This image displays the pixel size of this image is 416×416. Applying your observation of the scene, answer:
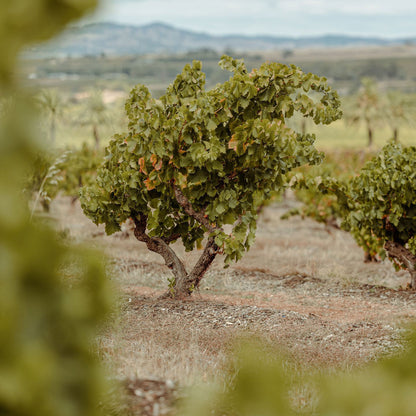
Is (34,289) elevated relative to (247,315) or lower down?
elevated

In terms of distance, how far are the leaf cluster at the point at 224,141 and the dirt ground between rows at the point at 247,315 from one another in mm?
1154

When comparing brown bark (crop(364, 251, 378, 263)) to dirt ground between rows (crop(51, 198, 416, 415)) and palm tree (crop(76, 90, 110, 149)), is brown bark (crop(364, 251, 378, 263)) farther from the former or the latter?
palm tree (crop(76, 90, 110, 149))

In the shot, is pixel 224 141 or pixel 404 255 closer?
pixel 224 141

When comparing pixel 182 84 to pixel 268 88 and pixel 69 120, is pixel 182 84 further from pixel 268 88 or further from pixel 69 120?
pixel 69 120

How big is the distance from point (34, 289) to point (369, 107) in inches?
2656

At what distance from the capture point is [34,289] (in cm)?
116

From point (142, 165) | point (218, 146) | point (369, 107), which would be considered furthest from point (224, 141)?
point (369, 107)

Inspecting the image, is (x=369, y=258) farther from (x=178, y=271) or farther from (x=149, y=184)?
(x=149, y=184)

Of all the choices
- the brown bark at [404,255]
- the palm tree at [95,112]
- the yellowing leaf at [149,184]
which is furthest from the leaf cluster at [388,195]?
the palm tree at [95,112]

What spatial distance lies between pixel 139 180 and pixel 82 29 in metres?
6.76

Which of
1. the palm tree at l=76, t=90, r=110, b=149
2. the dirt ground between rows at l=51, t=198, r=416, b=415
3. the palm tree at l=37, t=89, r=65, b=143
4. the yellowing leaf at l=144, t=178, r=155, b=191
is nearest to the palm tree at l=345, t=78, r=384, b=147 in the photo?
the palm tree at l=76, t=90, r=110, b=149

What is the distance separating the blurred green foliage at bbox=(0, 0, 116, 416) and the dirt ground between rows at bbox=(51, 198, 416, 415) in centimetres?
19

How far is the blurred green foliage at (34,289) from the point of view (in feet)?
3.34

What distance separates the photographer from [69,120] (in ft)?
183
